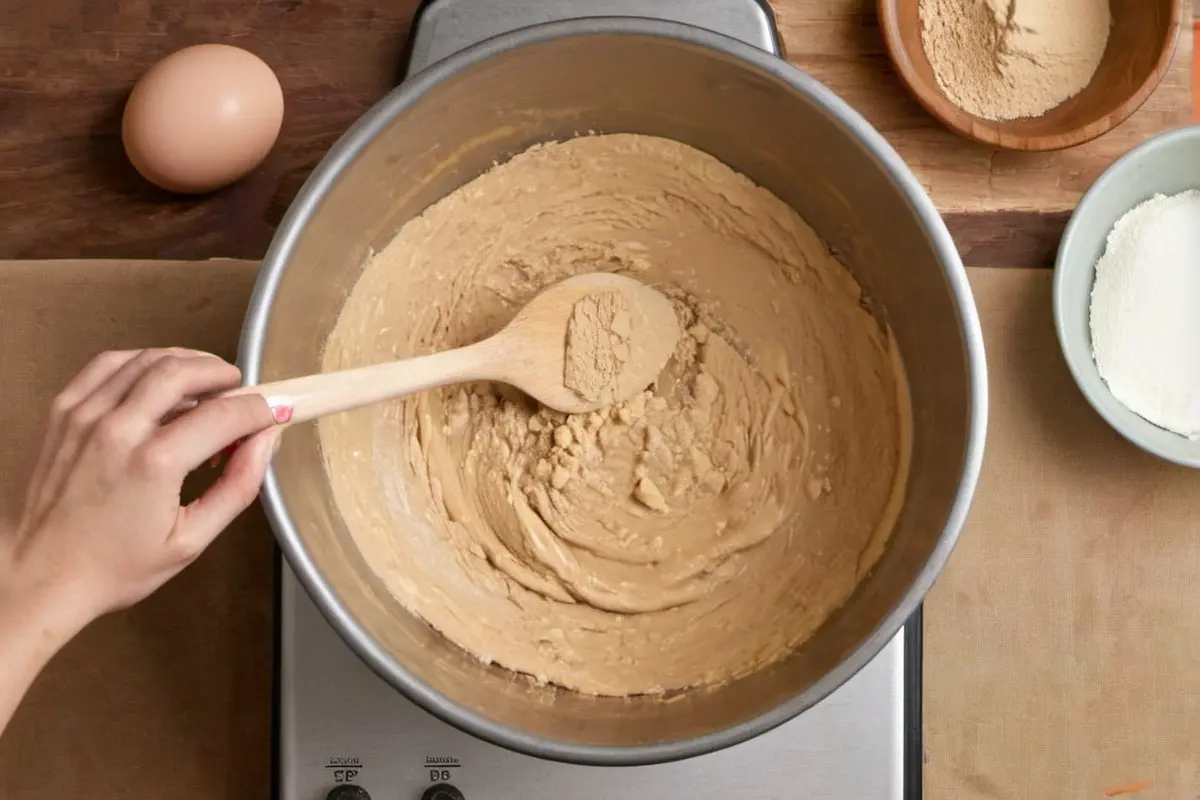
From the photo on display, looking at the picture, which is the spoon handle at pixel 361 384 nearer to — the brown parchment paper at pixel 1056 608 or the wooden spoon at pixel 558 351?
the wooden spoon at pixel 558 351

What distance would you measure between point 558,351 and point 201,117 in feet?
1.56

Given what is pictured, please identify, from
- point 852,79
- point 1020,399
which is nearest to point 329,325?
point 852,79

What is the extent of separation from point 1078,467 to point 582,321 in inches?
24.7

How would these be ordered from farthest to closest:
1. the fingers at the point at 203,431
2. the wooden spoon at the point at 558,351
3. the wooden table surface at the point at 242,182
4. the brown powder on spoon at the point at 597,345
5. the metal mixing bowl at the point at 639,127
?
the wooden table surface at the point at 242,182 → the brown powder on spoon at the point at 597,345 → the wooden spoon at the point at 558,351 → the metal mixing bowl at the point at 639,127 → the fingers at the point at 203,431

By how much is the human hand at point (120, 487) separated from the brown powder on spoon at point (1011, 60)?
34.4 inches

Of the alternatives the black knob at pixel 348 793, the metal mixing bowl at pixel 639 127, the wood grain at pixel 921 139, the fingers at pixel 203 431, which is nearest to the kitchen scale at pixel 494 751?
the black knob at pixel 348 793

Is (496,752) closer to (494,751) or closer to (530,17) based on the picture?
(494,751)

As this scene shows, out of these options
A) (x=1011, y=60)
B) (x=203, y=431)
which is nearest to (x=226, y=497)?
(x=203, y=431)

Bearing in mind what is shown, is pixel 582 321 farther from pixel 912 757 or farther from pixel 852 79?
pixel 912 757

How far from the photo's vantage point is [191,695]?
106 cm

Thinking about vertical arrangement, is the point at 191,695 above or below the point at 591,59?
below

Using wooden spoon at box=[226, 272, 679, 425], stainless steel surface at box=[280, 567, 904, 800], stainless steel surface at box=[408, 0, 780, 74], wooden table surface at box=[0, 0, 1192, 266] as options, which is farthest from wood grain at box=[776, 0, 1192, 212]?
stainless steel surface at box=[280, 567, 904, 800]

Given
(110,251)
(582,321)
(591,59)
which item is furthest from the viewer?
(110,251)

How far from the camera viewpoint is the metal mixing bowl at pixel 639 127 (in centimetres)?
78
